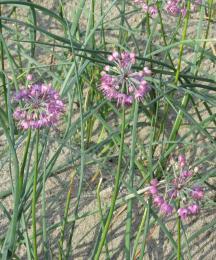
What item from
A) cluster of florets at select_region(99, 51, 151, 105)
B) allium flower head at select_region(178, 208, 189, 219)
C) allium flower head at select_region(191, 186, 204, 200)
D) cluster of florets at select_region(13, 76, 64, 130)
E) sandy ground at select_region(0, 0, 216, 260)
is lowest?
sandy ground at select_region(0, 0, 216, 260)

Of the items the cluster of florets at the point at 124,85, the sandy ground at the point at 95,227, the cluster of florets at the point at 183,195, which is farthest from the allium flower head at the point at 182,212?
the sandy ground at the point at 95,227

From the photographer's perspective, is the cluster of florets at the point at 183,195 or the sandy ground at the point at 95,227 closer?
the cluster of florets at the point at 183,195

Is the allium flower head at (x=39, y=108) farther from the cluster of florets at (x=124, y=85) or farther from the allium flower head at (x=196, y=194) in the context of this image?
the allium flower head at (x=196, y=194)

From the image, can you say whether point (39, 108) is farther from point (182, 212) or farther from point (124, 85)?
point (182, 212)

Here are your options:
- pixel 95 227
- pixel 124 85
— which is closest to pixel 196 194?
pixel 124 85

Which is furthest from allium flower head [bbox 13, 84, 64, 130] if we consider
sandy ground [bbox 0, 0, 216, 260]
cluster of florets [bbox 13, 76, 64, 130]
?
sandy ground [bbox 0, 0, 216, 260]

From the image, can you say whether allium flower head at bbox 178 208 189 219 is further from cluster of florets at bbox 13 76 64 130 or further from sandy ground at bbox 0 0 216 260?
sandy ground at bbox 0 0 216 260

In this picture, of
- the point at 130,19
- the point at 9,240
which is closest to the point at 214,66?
the point at 130,19

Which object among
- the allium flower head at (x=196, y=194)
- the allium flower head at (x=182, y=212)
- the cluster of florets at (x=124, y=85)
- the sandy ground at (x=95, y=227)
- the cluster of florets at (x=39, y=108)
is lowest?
the sandy ground at (x=95, y=227)

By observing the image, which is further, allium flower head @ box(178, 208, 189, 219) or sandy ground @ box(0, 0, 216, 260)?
sandy ground @ box(0, 0, 216, 260)
